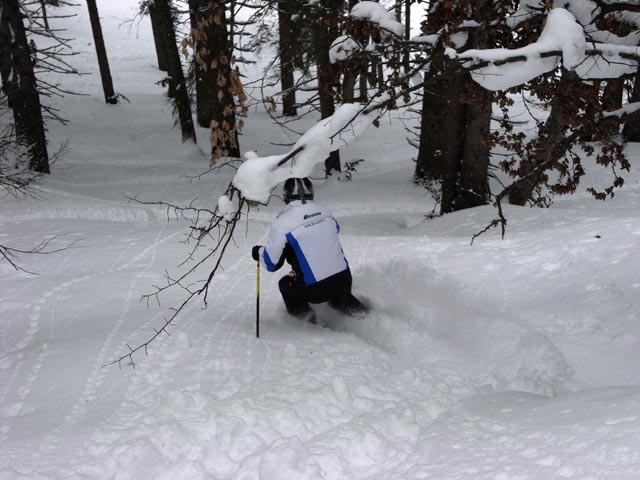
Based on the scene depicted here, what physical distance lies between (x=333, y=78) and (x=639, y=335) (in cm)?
406

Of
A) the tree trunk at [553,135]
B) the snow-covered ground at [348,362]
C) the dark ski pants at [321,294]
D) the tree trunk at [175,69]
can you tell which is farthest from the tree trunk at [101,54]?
the dark ski pants at [321,294]

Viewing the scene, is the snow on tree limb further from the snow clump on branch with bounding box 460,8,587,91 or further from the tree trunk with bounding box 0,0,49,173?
the tree trunk with bounding box 0,0,49,173

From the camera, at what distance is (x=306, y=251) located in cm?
572

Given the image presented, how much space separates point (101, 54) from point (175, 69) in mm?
6876

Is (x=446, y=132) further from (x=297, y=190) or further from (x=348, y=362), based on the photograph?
(x=348, y=362)

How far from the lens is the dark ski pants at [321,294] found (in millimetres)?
5961

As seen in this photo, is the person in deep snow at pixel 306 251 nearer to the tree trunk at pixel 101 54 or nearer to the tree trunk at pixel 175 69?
the tree trunk at pixel 175 69

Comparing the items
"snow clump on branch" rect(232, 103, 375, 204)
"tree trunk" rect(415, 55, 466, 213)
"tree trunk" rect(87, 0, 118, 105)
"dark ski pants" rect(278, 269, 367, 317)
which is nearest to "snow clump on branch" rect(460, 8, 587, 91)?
"snow clump on branch" rect(232, 103, 375, 204)

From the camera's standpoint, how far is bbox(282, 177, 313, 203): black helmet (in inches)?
219

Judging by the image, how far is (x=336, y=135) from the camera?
168 inches

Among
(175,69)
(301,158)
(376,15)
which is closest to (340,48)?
(376,15)

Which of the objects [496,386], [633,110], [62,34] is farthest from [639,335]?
[62,34]

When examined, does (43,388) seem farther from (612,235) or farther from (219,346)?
(612,235)

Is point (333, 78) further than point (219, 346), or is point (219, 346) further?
point (333, 78)
